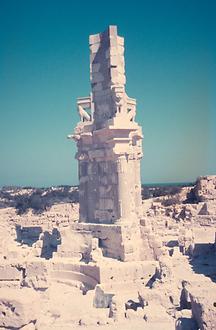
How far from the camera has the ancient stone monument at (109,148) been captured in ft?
49.0

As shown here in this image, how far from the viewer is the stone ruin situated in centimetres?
937

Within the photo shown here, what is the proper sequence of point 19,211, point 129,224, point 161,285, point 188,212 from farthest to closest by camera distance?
point 19,211
point 188,212
point 129,224
point 161,285

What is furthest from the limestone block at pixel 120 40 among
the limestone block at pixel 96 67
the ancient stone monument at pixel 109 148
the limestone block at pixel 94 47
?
the limestone block at pixel 96 67

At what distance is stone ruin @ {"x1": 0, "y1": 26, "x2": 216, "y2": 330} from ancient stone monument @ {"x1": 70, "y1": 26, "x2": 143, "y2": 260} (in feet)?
0.13

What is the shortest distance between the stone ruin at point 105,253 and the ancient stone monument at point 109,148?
41 millimetres

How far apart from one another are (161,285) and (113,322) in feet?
7.51

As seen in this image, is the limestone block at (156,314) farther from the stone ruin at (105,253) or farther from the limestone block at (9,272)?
the limestone block at (9,272)

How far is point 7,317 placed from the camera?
9000mm

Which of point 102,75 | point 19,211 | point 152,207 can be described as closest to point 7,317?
point 102,75

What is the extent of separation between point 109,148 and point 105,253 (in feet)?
13.7

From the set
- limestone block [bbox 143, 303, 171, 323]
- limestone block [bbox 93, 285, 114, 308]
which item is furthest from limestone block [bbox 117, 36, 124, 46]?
limestone block [bbox 143, 303, 171, 323]

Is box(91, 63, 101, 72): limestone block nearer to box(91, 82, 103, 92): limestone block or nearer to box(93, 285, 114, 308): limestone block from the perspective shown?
box(91, 82, 103, 92): limestone block

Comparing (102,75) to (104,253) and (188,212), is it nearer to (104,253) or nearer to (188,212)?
(104,253)

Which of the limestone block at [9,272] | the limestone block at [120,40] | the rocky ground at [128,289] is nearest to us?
the rocky ground at [128,289]
